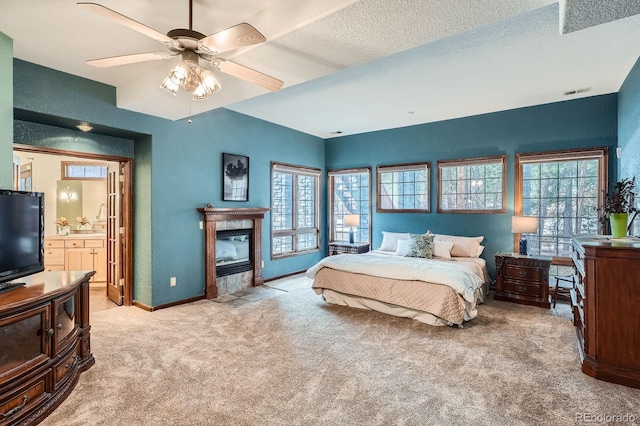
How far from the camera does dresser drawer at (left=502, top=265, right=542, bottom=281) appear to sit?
14.8ft

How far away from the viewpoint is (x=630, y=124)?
3730 mm

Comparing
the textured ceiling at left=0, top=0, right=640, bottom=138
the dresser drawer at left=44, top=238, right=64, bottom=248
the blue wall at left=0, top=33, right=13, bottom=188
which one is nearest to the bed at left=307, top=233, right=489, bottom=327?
the textured ceiling at left=0, top=0, right=640, bottom=138

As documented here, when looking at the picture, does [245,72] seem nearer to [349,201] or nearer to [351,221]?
[351,221]

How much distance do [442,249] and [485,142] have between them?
6.31ft

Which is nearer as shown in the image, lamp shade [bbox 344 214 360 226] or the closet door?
the closet door

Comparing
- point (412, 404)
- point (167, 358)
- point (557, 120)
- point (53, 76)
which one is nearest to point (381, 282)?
point (412, 404)

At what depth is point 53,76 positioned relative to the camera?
136 inches

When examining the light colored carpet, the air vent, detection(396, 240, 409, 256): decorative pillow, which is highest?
the air vent

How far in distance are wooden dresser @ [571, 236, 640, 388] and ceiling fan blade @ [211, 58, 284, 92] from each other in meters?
2.79

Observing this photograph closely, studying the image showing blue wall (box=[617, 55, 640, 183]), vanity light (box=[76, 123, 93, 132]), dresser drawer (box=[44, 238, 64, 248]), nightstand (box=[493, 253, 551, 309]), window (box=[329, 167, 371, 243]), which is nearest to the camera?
blue wall (box=[617, 55, 640, 183])

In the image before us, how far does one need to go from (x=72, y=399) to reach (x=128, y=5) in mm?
2819

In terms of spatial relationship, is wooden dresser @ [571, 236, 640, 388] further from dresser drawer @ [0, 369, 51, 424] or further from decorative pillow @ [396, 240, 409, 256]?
dresser drawer @ [0, 369, 51, 424]

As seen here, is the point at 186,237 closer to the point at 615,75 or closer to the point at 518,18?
the point at 518,18

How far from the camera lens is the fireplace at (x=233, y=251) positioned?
5184 mm
